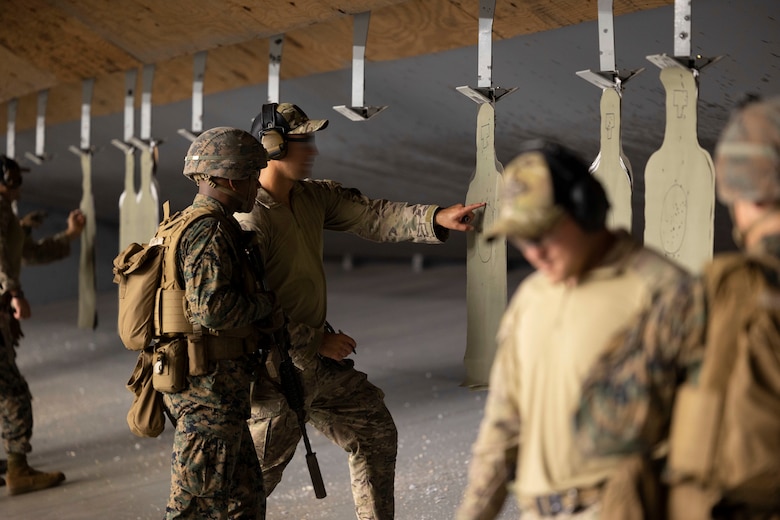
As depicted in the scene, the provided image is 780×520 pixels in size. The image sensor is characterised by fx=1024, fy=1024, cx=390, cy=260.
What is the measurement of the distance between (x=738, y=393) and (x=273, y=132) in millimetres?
2155

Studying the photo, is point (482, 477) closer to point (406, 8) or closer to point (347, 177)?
point (406, 8)

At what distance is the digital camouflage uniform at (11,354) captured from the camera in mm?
4520

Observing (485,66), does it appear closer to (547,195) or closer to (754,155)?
(547,195)

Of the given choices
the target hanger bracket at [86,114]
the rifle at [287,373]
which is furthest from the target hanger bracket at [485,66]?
the target hanger bracket at [86,114]

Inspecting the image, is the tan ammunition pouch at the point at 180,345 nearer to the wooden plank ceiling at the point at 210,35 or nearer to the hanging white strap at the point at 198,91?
the wooden plank ceiling at the point at 210,35

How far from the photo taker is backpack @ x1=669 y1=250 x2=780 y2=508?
4.58 feet

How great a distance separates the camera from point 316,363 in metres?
3.28

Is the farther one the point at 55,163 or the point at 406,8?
the point at 55,163

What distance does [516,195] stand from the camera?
165 centimetres

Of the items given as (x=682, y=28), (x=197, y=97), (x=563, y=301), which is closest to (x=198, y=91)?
(x=197, y=97)

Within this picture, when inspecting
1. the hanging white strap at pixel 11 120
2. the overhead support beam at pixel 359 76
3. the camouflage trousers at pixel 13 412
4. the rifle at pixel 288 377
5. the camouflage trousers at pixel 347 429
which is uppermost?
the overhead support beam at pixel 359 76

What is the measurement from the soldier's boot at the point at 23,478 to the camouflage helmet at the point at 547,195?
136 inches

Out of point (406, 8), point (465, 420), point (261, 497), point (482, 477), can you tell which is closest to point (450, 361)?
point (465, 420)

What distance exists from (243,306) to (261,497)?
611 mm
